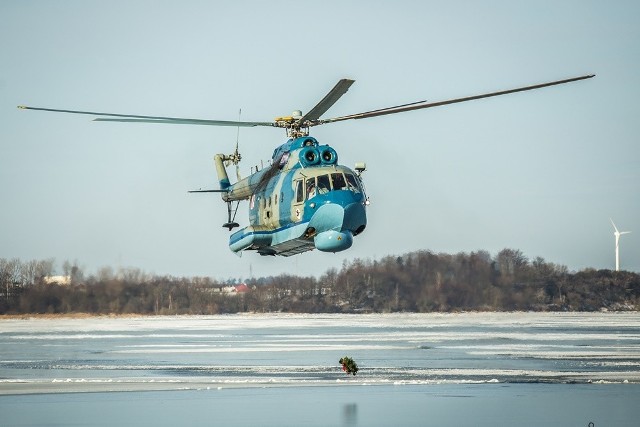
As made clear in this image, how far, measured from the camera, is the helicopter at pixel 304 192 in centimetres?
3531

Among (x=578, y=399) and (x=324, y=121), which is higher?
(x=324, y=121)

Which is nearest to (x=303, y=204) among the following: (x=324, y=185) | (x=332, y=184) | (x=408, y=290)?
(x=324, y=185)

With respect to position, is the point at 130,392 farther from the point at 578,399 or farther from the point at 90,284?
the point at 90,284

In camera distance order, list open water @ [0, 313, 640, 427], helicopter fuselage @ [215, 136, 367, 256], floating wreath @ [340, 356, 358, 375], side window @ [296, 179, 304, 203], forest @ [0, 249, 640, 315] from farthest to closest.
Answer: forest @ [0, 249, 640, 315] < floating wreath @ [340, 356, 358, 375] < side window @ [296, 179, 304, 203] < helicopter fuselage @ [215, 136, 367, 256] < open water @ [0, 313, 640, 427]

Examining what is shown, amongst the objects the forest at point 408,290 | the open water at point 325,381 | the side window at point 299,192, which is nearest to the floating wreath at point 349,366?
the open water at point 325,381

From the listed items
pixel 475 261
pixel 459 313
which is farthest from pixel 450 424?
pixel 459 313

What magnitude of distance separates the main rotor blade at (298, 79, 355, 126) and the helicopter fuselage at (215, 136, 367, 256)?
81 centimetres

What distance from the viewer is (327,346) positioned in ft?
179

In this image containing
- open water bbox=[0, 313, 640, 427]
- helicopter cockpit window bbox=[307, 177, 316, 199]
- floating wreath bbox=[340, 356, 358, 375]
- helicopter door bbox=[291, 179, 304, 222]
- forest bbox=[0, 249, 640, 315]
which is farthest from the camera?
forest bbox=[0, 249, 640, 315]

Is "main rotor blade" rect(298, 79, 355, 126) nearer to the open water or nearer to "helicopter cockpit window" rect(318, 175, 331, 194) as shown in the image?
"helicopter cockpit window" rect(318, 175, 331, 194)

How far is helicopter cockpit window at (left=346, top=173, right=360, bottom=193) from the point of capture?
119 ft

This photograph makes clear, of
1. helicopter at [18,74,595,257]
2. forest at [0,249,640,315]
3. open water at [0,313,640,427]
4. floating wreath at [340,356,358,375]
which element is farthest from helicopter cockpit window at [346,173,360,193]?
forest at [0,249,640,315]

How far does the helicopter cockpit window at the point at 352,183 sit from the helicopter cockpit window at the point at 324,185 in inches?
28.0

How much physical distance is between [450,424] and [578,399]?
641 centimetres
